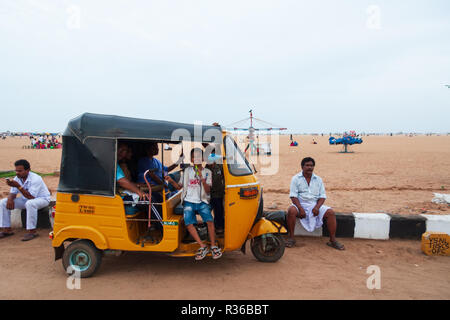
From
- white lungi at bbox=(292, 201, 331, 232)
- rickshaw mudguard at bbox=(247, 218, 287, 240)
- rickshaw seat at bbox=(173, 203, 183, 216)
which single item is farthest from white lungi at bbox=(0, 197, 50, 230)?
white lungi at bbox=(292, 201, 331, 232)

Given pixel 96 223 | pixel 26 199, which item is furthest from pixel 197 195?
pixel 26 199

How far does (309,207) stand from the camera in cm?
529

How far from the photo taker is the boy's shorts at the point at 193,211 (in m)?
4.18

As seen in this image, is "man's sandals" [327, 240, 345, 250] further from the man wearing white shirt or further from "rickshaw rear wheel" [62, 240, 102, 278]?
the man wearing white shirt

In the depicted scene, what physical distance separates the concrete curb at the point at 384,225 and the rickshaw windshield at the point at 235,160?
140 cm

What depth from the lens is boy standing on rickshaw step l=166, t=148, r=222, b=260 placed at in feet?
13.6

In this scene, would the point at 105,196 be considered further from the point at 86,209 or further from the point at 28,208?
the point at 28,208

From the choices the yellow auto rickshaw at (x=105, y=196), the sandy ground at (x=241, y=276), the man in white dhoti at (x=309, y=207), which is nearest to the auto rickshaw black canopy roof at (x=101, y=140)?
the yellow auto rickshaw at (x=105, y=196)

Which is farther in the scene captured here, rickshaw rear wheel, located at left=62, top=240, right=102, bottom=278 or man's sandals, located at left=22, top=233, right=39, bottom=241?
man's sandals, located at left=22, top=233, right=39, bottom=241

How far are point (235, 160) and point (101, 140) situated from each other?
6.28ft

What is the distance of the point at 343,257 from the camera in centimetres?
474

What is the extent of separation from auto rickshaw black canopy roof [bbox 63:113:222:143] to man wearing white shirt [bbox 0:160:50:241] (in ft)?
7.70

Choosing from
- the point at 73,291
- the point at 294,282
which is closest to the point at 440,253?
the point at 294,282
